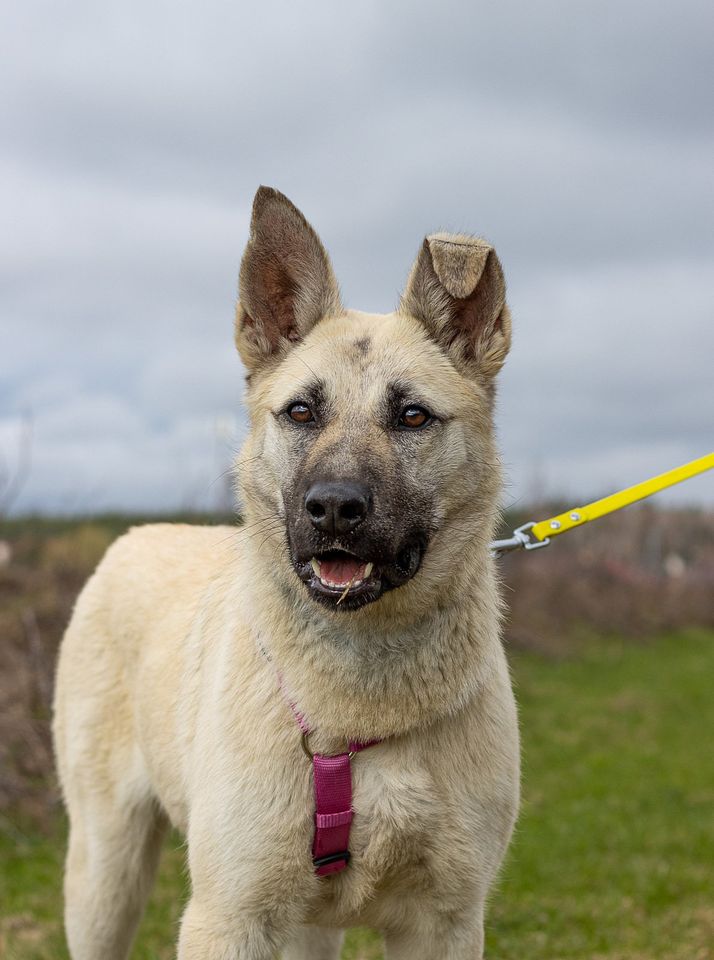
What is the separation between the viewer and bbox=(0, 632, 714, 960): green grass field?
19.5 feet

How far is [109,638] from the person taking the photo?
437 cm

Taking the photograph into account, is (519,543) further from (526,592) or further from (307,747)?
(526,592)

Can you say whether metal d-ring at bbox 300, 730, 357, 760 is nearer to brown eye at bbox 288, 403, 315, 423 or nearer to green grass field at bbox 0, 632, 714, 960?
brown eye at bbox 288, 403, 315, 423

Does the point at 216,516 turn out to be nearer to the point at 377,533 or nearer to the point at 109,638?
the point at 109,638

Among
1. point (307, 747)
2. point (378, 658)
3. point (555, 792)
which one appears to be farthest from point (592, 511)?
point (555, 792)

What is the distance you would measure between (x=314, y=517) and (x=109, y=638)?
1788mm

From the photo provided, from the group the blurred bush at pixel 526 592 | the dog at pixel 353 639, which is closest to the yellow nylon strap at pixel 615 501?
the blurred bush at pixel 526 592

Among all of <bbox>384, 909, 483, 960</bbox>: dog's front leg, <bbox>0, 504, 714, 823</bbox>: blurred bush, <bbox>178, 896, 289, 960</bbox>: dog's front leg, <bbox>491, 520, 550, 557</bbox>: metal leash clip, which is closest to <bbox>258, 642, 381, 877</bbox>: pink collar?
<bbox>178, 896, 289, 960</bbox>: dog's front leg

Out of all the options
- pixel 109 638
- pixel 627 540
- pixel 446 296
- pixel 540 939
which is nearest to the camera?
pixel 446 296

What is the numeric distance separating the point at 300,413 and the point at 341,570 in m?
0.56

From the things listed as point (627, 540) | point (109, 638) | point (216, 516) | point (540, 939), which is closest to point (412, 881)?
point (109, 638)

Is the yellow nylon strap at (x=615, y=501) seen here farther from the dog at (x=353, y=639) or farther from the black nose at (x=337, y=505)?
the black nose at (x=337, y=505)

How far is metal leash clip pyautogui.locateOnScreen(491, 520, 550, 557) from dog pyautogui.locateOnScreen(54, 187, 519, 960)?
553 millimetres

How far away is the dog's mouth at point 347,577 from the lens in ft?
9.86
